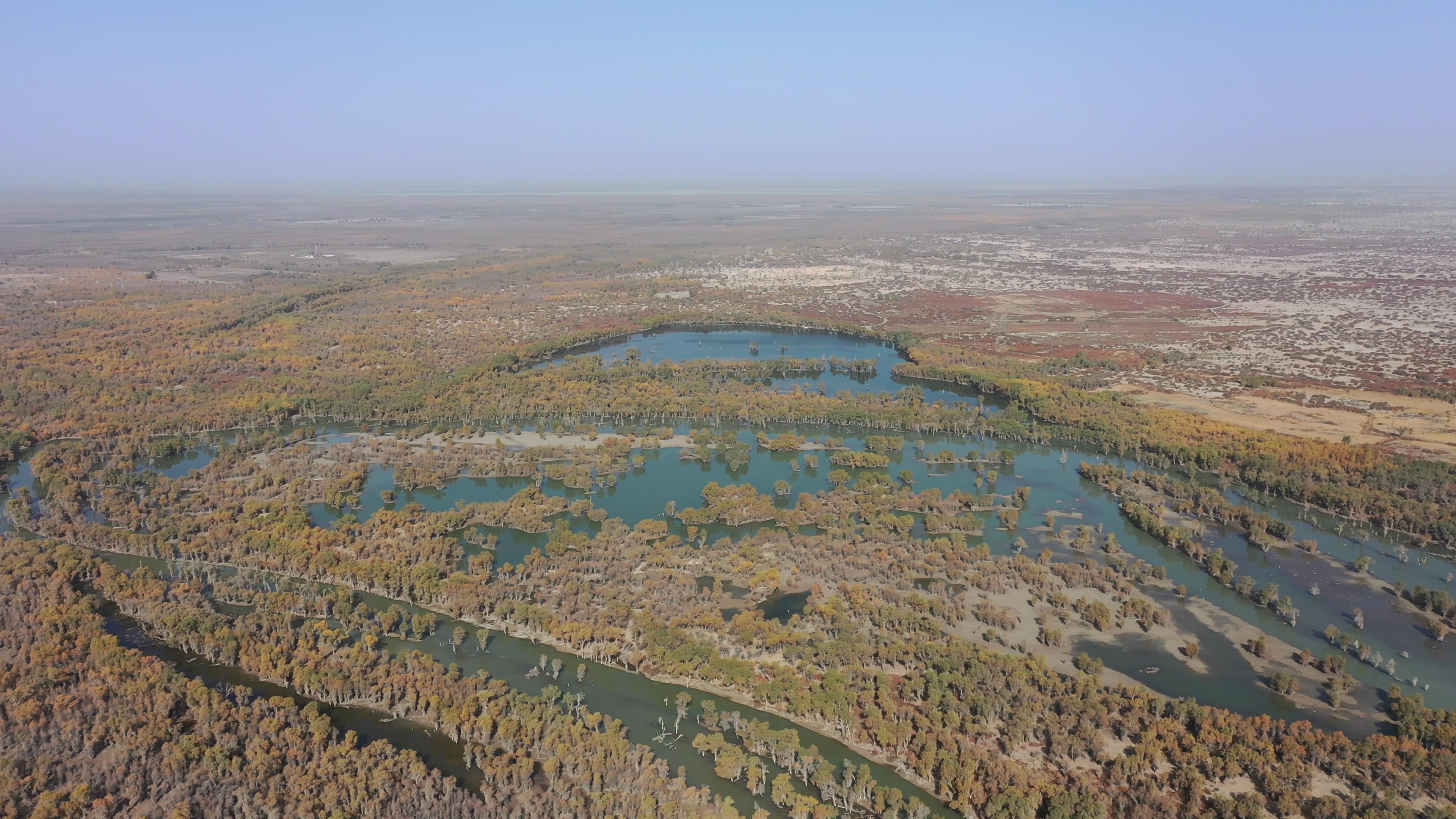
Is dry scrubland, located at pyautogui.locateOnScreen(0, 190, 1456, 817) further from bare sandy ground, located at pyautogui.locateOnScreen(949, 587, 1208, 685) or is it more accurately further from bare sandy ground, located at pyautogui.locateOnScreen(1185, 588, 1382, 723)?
bare sandy ground, located at pyautogui.locateOnScreen(1185, 588, 1382, 723)

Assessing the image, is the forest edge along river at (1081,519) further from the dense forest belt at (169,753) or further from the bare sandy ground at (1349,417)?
the bare sandy ground at (1349,417)

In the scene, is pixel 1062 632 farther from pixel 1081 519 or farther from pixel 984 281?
pixel 984 281

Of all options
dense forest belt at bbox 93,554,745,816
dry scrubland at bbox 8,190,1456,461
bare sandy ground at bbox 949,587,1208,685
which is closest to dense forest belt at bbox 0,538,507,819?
dense forest belt at bbox 93,554,745,816

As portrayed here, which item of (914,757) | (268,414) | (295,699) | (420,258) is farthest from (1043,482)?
(420,258)

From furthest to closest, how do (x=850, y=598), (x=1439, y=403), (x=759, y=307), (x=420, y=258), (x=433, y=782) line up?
(x=420, y=258) < (x=759, y=307) < (x=1439, y=403) < (x=850, y=598) < (x=433, y=782)

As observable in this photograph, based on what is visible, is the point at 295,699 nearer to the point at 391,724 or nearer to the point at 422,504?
the point at 391,724

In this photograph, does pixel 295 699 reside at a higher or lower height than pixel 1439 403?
lower

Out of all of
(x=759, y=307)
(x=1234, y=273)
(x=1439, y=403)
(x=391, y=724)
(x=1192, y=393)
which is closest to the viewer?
(x=391, y=724)
